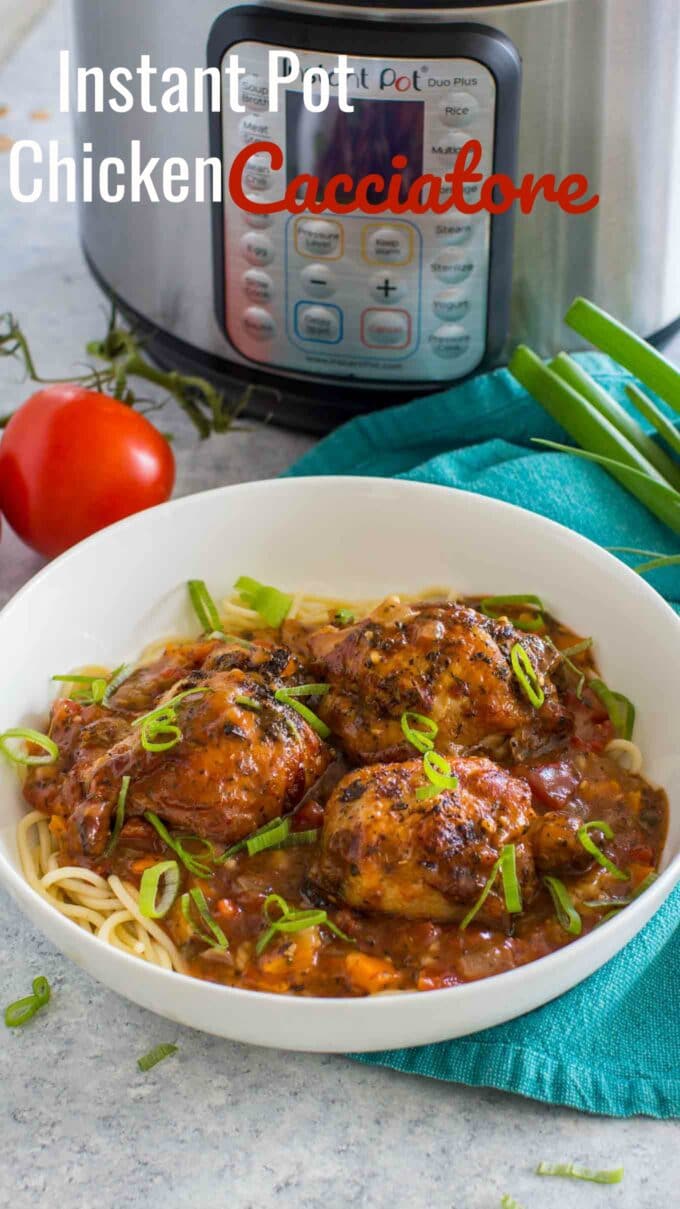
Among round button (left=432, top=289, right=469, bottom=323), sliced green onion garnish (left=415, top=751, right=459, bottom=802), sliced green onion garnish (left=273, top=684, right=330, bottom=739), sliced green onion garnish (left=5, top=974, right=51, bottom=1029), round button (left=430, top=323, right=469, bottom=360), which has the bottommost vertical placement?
sliced green onion garnish (left=5, top=974, right=51, bottom=1029)

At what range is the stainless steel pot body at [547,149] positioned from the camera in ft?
8.63

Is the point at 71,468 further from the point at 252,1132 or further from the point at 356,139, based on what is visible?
the point at 252,1132

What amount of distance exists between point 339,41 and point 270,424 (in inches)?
38.6

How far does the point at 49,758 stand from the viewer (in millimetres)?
2303

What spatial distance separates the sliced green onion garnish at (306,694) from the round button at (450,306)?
929 millimetres

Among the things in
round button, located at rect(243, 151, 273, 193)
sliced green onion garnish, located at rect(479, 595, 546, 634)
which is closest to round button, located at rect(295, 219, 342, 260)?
round button, located at rect(243, 151, 273, 193)

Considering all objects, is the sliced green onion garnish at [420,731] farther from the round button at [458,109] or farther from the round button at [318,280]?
the round button at [458,109]

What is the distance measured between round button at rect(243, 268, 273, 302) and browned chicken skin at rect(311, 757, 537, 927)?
1249 mm

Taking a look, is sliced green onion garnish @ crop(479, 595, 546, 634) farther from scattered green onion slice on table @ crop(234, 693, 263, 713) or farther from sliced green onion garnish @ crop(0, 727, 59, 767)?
sliced green onion garnish @ crop(0, 727, 59, 767)

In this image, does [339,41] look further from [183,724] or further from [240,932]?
[240,932]

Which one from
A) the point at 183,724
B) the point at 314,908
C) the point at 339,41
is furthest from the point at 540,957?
the point at 339,41

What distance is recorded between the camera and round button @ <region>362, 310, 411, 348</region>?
2902mm

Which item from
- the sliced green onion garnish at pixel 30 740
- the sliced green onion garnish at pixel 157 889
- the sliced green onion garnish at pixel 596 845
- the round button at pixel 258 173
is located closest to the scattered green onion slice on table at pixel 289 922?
the sliced green onion garnish at pixel 157 889

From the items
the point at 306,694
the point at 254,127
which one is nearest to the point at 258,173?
the point at 254,127
